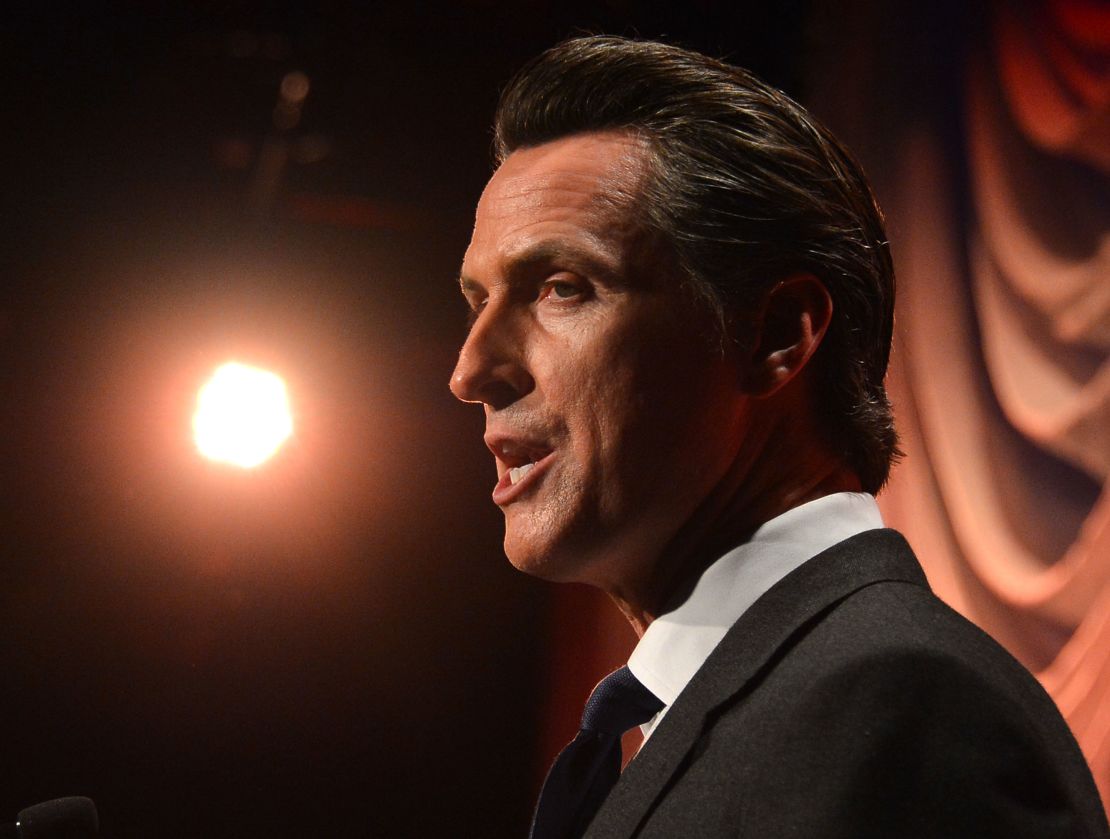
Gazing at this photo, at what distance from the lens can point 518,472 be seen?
134cm

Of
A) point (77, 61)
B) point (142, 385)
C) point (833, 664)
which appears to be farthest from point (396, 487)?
point (833, 664)

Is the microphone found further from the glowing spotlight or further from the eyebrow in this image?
the glowing spotlight

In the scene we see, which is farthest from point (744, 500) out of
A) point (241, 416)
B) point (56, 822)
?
point (241, 416)

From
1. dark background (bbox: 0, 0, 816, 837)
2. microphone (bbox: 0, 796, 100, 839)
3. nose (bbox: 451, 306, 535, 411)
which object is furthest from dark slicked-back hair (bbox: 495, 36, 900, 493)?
dark background (bbox: 0, 0, 816, 837)

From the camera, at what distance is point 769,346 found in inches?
52.7

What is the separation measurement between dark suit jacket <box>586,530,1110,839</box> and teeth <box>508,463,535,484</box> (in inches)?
13.0

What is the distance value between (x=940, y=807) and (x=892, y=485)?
5.46 feet

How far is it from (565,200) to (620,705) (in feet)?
2.10

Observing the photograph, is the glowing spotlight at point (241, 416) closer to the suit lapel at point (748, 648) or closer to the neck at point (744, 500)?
the neck at point (744, 500)

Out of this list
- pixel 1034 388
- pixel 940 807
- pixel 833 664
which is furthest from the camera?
pixel 1034 388

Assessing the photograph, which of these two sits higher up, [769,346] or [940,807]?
[769,346]

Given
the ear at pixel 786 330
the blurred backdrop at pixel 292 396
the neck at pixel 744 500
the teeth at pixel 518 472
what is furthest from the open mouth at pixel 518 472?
the blurred backdrop at pixel 292 396

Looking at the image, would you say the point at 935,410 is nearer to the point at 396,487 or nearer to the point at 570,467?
the point at 570,467

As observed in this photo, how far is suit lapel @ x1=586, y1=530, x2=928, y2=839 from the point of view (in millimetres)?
1046
